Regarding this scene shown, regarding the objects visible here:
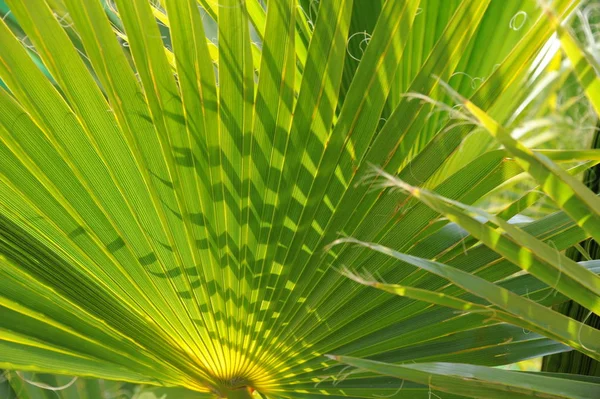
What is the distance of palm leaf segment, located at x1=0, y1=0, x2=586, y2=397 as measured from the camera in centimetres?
72

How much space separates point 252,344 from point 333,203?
0.89 ft

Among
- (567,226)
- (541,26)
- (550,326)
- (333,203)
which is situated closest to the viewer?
(550,326)

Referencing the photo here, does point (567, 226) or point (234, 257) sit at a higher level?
point (567, 226)

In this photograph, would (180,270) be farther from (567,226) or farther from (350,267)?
(567,226)

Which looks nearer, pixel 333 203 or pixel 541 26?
pixel 541 26

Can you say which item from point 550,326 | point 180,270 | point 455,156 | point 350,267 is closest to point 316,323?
point 350,267

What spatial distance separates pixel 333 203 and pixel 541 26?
35cm

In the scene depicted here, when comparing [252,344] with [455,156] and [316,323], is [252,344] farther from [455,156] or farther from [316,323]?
[455,156]

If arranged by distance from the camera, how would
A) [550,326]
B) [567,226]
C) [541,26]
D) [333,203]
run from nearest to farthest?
[550,326]
[541,26]
[567,226]
[333,203]

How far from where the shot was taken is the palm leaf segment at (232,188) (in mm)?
719

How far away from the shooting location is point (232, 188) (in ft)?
2.75

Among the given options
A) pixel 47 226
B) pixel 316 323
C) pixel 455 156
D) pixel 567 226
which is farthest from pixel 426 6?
pixel 47 226

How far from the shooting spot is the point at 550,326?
0.52m

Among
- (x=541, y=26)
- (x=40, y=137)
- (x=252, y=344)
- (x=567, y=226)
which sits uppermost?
(x=541, y=26)
